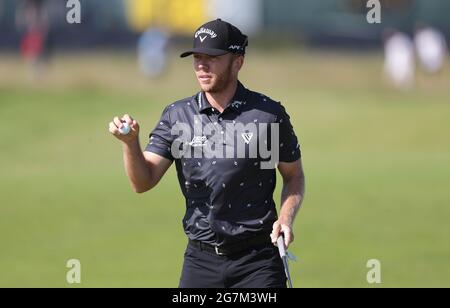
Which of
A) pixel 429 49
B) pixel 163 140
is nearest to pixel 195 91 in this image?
pixel 429 49

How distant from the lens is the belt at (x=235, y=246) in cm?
859

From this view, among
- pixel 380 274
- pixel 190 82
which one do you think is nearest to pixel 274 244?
pixel 380 274

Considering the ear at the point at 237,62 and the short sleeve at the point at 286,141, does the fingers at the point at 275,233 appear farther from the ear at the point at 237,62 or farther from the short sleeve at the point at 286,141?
the ear at the point at 237,62

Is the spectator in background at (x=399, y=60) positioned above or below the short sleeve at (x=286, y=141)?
above

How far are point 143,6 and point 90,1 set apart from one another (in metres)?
2.36

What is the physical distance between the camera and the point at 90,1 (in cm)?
4962

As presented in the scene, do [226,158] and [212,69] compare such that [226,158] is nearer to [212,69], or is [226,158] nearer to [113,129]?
[212,69]

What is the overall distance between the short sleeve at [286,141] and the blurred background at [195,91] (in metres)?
6.02

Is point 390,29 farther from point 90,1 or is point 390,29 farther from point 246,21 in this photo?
point 90,1

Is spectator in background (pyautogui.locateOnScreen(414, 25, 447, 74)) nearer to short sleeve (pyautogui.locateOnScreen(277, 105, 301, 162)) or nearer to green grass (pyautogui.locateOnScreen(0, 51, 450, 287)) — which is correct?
green grass (pyautogui.locateOnScreen(0, 51, 450, 287))

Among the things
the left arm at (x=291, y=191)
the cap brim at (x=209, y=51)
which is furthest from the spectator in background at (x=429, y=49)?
the cap brim at (x=209, y=51)

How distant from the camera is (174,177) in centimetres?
2480

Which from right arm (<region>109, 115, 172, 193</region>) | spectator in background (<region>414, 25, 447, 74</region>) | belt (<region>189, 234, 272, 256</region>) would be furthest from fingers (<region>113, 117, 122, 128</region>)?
spectator in background (<region>414, 25, 447, 74</region>)
